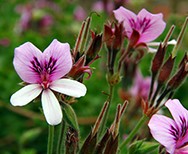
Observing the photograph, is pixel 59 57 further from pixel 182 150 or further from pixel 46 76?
pixel 182 150

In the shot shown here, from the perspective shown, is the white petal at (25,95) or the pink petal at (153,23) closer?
the white petal at (25,95)

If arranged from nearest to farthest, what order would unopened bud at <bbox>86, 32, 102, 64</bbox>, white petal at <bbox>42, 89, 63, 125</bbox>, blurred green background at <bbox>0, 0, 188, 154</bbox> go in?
Result: white petal at <bbox>42, 89, 63, 125</bbox>, unopened bud at <bbox>86, 32, 102, 64</bbox>, blurred green background at <bbox>0, 0, 188, 154</bbox>

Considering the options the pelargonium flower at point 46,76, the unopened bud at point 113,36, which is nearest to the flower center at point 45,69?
the pelargonium flower at point 46,76

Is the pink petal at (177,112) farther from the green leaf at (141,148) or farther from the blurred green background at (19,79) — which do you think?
the blurred green background at (19,79)

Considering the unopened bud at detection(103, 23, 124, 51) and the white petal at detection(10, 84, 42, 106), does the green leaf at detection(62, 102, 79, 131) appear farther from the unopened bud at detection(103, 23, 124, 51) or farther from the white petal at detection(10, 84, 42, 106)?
the unopened bud at detection(103, 23, 124, 51)

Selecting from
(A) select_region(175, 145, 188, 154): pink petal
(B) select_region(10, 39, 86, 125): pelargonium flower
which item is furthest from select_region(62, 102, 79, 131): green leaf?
(A) select_region(175, 145, 188, 154): pink petal

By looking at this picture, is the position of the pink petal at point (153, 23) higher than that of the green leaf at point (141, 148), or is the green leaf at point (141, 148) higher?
the pink petal at point (153, 23)

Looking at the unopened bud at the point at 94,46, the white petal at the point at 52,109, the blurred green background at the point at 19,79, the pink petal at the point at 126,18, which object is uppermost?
the pink petal at the point at 126,18
